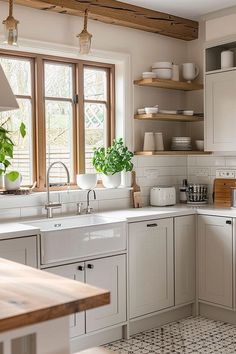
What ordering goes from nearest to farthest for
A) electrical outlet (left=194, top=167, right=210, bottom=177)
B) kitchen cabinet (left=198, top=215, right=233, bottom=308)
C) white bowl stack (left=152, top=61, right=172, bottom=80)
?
kitchen cabinet (left=198, top=215, right=233, bottom=308)
white bowl stack (left=152, top=61, right=172, bottom=80)
electrical outlet (left=194, top=167, right=210, bottom=177)

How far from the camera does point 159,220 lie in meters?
4.45

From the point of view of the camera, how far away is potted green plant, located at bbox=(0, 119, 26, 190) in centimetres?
384

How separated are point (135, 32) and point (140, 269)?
2298mm

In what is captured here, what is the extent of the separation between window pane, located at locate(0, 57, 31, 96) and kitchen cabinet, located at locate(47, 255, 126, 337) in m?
1.60

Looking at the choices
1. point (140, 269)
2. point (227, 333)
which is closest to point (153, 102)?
point (140, 269)

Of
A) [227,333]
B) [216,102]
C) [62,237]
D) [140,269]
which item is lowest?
[227,333]

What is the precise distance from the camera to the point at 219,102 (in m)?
4.85

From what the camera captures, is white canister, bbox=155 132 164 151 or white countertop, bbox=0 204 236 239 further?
white canister, bbox=155 132 164 151

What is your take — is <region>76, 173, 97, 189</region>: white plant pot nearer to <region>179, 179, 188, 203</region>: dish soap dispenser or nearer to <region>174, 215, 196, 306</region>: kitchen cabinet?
<region>174, 215, 196, 306</region>: kitchen cabinet

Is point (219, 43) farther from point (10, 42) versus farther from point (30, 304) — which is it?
point (30, 304)

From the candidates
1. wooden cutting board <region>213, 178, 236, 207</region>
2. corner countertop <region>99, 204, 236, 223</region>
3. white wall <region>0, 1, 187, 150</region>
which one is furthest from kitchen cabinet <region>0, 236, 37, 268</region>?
wooden cutting board <region>213, 178, 236, 207</region>

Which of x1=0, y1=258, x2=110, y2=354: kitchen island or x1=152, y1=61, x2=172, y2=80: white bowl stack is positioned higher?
x1=152, y1=61, x2=172, y2=80: white bowl stack

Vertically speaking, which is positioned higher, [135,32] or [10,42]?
[135,32]

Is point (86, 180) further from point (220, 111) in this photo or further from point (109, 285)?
point (220, 111)
